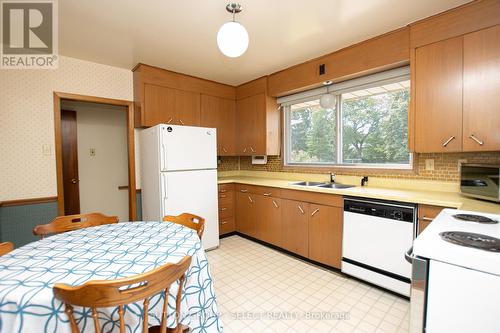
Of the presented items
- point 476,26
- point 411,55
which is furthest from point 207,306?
point 476,26

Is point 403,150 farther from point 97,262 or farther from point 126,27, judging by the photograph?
point 126,27

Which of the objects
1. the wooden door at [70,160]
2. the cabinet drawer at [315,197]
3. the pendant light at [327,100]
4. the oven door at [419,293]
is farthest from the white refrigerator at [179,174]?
the oven door at [419,293]

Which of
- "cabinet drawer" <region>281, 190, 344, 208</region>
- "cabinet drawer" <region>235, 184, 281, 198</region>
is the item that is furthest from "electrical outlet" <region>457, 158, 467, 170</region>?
"cabinet drawer" <region>235, 184, 281, 198</region>

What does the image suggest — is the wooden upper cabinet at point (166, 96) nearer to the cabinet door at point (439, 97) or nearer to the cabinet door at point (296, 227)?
the cabinet door at point (296, 227)

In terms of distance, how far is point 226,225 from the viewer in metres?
3.63

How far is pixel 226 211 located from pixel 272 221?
0.84m

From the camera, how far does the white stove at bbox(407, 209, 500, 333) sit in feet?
2.84

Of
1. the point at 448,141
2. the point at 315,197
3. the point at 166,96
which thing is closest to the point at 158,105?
the point at 166,96

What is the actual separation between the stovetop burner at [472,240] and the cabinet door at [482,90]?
1105mm

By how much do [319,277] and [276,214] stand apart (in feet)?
2.99

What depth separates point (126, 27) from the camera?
216cm

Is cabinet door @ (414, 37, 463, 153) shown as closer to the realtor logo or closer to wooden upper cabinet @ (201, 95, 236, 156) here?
wooden upper cabinet @ (201, 95, 236, 156)

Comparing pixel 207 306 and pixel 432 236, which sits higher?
pixel 432 236

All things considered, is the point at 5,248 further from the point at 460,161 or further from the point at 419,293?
the point at 460,161
